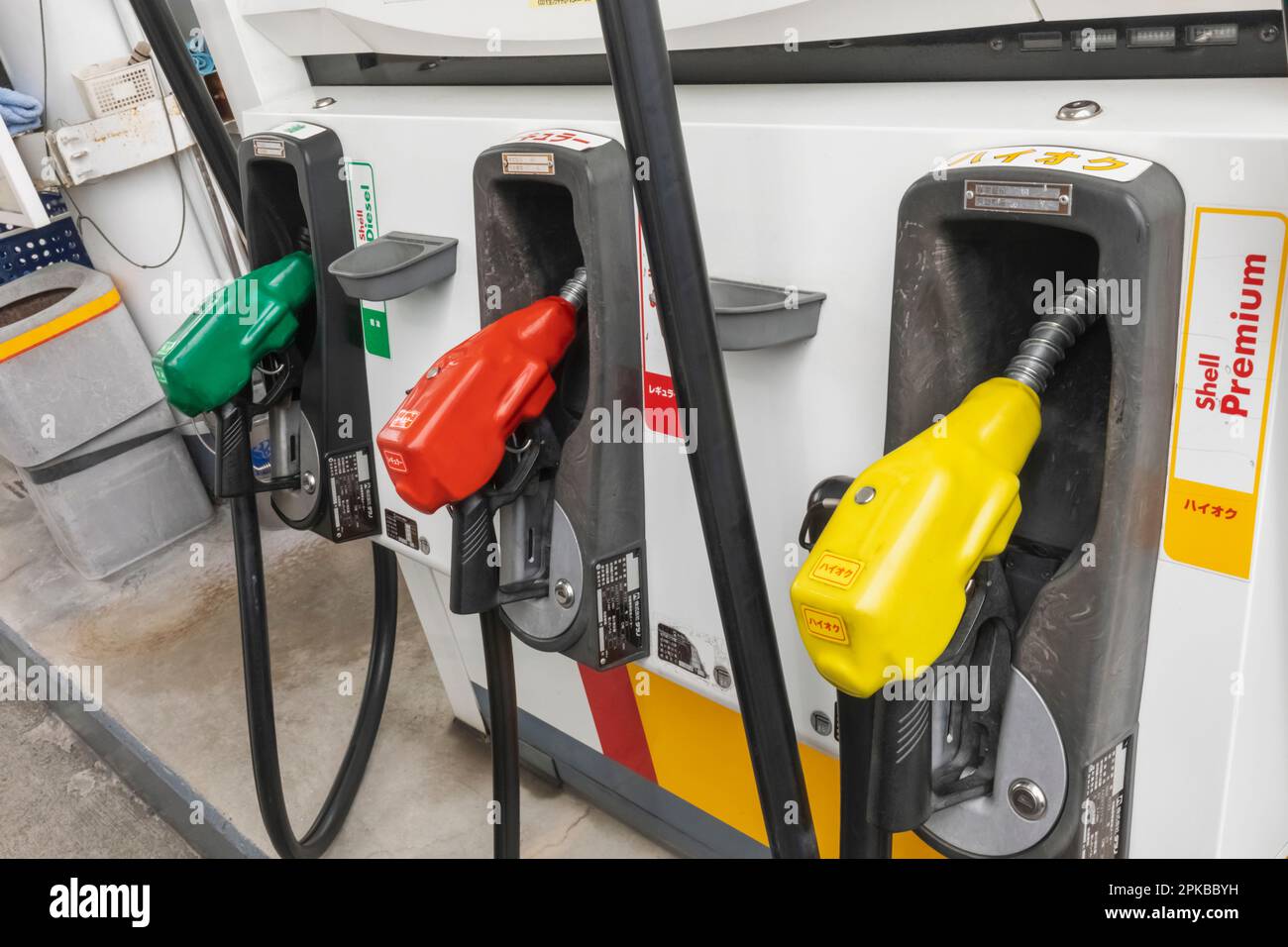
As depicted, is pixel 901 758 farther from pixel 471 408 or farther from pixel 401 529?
pixel 401 529

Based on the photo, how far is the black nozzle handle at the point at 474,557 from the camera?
112 cm

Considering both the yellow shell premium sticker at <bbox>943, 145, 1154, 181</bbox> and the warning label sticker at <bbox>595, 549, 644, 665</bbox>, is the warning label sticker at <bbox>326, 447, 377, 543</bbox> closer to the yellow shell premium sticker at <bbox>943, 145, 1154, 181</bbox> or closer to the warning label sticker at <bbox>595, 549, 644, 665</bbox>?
the warning label sticker at <bbox>595, 549, 644, 665</bbox>

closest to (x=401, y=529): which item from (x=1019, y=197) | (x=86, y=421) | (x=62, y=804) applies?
(x=1019, y=197)

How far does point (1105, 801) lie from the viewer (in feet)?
2.76

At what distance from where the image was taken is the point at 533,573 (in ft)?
3.85

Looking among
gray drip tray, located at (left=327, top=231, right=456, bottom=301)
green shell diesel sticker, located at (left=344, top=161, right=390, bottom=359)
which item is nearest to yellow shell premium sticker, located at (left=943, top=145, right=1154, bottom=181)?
gray drip tray, located at (left=327, top=231, right=456, bottom=301)

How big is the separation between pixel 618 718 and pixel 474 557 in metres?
0.74

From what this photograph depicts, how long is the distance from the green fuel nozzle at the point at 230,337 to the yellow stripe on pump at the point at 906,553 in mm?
943

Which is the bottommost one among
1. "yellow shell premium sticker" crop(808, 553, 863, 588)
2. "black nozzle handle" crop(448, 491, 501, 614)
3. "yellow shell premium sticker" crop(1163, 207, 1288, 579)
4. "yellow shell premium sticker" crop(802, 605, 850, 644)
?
"black nozzle handle" crop(448, 491, 501, 614)

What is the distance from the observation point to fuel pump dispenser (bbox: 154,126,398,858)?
4.58 feet

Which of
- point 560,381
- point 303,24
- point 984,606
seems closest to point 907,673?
point 984,606

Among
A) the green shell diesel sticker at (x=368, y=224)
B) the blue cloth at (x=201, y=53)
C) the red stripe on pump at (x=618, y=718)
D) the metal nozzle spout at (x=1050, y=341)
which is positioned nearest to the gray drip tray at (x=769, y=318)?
the metal nozzle spout at (x=1050, y=341)

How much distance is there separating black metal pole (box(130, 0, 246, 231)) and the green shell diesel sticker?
0.70 ft

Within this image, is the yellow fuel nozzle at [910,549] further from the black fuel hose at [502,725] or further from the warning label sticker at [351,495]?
the warning label sticker at [351,495]
